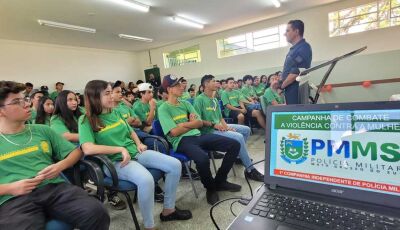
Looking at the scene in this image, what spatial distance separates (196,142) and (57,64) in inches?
282

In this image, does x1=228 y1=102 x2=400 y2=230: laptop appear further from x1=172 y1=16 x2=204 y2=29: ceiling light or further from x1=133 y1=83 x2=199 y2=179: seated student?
x1=172 y1=16 x2=204 y2=29: ceiling light

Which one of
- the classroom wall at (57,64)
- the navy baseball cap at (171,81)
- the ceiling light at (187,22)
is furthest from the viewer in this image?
the classroom wall at (57,64)

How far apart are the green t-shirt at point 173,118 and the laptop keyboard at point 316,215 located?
5.24 feet

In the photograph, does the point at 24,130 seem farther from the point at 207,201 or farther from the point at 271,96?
the point at 271,96

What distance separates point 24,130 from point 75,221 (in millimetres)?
638

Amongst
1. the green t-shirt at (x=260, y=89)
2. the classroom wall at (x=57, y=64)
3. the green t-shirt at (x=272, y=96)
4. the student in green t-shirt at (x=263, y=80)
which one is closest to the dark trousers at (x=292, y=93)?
the green t-shirt at (x=272, y=96)

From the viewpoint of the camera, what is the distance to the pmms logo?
73 centimetres

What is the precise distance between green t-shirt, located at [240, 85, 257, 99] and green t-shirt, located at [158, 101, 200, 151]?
3502 millimetres

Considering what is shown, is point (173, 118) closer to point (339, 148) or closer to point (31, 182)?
point (31, 182)

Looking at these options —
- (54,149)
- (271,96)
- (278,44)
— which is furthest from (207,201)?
(278,44)

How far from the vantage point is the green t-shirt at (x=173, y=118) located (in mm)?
2217

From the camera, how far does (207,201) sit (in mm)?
2066

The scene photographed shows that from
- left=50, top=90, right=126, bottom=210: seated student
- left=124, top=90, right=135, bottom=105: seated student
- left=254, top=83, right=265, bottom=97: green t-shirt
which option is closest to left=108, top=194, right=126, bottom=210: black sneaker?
left=50, top=90, right=126, bottom=210: seated student

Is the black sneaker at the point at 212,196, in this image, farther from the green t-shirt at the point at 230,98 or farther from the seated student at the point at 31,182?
the green t-shirt at the point at 230,98
